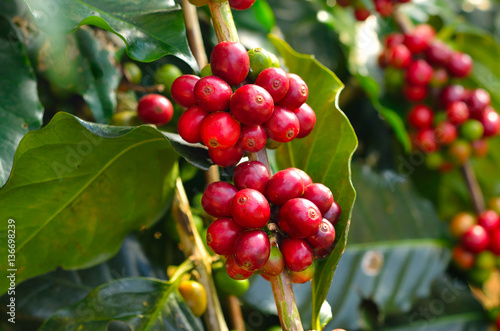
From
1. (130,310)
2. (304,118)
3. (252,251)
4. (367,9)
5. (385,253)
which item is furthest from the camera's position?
(367,9)

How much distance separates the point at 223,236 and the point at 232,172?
6.0 inches

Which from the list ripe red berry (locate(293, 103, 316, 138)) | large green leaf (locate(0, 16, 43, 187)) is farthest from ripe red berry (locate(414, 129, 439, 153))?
large green leaf (locate(0, 16, 43, 187))

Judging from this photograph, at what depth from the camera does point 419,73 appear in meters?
1.42

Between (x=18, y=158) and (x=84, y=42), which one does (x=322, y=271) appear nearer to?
(x=18, y=158)

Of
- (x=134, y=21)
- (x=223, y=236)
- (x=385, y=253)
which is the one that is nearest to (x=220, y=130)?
(x=223, y=236)

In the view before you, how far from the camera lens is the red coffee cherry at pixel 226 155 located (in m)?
0.65

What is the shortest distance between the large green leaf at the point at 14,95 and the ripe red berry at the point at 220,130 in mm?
345

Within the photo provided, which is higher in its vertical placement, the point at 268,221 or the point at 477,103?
the point at 268,221

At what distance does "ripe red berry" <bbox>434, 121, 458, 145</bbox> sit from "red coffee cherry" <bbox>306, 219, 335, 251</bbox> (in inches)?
37.4

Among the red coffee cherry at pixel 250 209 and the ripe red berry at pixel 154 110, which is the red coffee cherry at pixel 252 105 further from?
the ripe red berry at pixel 154 110

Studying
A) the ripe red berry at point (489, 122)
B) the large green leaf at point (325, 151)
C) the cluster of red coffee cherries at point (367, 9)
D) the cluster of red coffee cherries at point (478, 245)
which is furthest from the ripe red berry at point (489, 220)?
the large green leaf at point (325, 151)

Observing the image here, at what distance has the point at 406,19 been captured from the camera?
170 centimetres

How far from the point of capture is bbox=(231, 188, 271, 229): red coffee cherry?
59cm

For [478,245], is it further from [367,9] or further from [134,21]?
[134,21]
